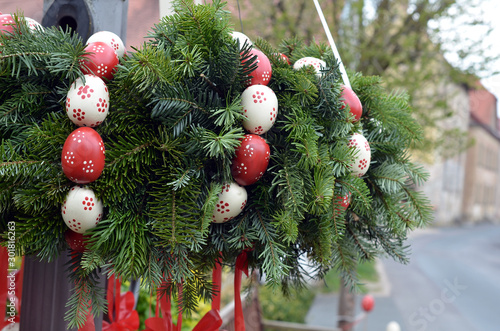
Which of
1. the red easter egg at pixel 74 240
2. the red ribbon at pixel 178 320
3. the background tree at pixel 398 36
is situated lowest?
the red ribbon at pixel 178 320

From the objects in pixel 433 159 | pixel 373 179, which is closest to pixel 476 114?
pixel 433 159

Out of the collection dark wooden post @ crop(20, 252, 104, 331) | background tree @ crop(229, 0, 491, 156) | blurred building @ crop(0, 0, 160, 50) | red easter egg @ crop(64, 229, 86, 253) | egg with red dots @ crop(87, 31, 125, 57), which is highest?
background tree @ crop(229, 0, 491, 156)

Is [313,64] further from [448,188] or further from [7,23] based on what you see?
[448,188]

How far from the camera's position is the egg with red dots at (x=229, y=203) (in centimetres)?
65

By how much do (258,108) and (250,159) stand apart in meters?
0.08

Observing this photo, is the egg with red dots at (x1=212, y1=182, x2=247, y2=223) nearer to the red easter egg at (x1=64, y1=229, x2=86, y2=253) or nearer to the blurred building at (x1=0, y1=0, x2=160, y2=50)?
the red easter egg at (x1=64, y1=229, x2=86, y2=253)

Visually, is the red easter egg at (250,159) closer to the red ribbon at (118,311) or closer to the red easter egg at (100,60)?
the red easter egg at (100,60)

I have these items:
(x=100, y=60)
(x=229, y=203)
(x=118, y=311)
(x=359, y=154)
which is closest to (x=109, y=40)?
(x=100, y=60)

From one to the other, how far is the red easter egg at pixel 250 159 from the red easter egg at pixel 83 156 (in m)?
0.20

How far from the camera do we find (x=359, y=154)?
0.73 m

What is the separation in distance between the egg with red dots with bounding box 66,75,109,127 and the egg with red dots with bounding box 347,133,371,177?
0.41 metres

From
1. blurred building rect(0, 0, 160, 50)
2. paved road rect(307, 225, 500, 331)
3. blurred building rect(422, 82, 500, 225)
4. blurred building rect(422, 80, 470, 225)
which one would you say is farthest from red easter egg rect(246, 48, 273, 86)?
blurred building rect(422, 82, 500, 225)

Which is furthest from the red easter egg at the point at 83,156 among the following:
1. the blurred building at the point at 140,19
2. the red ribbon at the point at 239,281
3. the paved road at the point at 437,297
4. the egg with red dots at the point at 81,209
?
the paved road at the point at 437,297

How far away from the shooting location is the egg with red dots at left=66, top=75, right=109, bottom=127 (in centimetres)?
59
